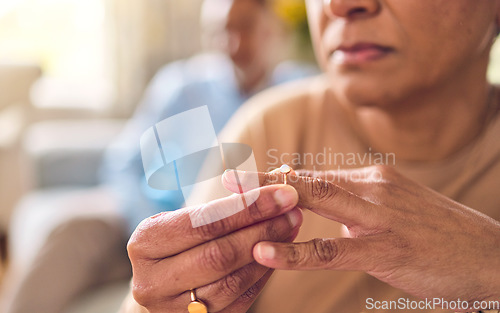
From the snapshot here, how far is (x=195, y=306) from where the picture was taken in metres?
0.34

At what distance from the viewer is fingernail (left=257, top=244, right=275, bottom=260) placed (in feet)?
1.04

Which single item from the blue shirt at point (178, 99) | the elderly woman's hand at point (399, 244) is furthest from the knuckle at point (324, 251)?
the blue shirt at point (178, 99)

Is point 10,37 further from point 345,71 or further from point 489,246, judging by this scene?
point 489,246

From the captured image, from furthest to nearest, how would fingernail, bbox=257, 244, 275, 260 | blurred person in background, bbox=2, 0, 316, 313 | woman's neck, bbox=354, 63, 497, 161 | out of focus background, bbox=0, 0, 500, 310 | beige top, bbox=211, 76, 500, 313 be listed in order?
out of focus background, bbox=0, 0, 500, 310, blurred person in background, bbox=2, 0, 316, 313, woman's neck, bbox=354, 63, 497, 161, beige top, bbox=211, 76, 500, 313, fingernail, bbox=257, 244, 275, 260

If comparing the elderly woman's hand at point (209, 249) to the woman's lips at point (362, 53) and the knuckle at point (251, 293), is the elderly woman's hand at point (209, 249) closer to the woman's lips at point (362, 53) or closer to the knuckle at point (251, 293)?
the knuckle at point (251, 293)

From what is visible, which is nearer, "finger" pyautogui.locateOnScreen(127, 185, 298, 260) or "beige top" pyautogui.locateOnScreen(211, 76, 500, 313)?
"finger" pyautogui.locateOnScreen(127, 185, 298, 260)

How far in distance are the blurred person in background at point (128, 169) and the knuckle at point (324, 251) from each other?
0.39 m

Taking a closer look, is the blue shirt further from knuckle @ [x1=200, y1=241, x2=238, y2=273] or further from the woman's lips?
knuckle @ [x1=200, y1=241, x2=238, y2=273]

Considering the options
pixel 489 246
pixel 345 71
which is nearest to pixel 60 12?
pixel 345 71

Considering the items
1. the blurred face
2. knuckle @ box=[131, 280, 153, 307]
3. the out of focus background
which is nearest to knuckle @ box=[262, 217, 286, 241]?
knuckle @ box=[131, 280, 153, 307]

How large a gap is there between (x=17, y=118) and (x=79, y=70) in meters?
0.90

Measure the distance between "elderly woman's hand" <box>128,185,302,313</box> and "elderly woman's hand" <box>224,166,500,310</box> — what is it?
0.01 meters

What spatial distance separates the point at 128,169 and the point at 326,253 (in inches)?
39.0

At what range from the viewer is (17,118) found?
7.29 feet
